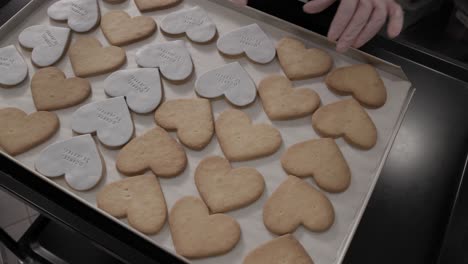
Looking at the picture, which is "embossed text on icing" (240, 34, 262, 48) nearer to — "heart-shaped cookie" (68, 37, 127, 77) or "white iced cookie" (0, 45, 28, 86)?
"heart-shaped cookie" (68, 37, 127, 77)

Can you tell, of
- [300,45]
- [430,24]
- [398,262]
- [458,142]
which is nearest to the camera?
[398,262]

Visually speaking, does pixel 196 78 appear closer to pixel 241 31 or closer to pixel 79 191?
pixel 241 31

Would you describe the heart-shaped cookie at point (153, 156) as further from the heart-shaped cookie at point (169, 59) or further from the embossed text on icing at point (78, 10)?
the embossed text on icing at point (78, 10)

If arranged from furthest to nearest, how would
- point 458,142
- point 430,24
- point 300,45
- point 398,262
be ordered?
point 430,24 < point 300,45 < point 458,142 < point 398,262

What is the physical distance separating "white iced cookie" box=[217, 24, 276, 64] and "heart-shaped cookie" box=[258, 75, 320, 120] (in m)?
0.07

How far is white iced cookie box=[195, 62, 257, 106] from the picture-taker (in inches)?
38.8

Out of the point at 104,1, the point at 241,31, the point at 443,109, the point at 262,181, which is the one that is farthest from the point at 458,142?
the point at 104,1

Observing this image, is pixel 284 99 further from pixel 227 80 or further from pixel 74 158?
pixel 74 158

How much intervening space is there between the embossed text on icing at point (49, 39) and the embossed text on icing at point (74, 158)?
295 mm

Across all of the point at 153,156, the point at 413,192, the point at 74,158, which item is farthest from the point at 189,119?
the point at 413,192

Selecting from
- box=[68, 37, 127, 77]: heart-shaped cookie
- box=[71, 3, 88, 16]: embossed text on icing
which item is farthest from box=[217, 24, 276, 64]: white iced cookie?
box=[71, 3, 88, 16]: embossed text on icing

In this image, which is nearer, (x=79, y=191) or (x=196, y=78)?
(x=79, y=191)

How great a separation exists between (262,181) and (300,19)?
0.45 m

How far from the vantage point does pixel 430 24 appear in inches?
66.1
